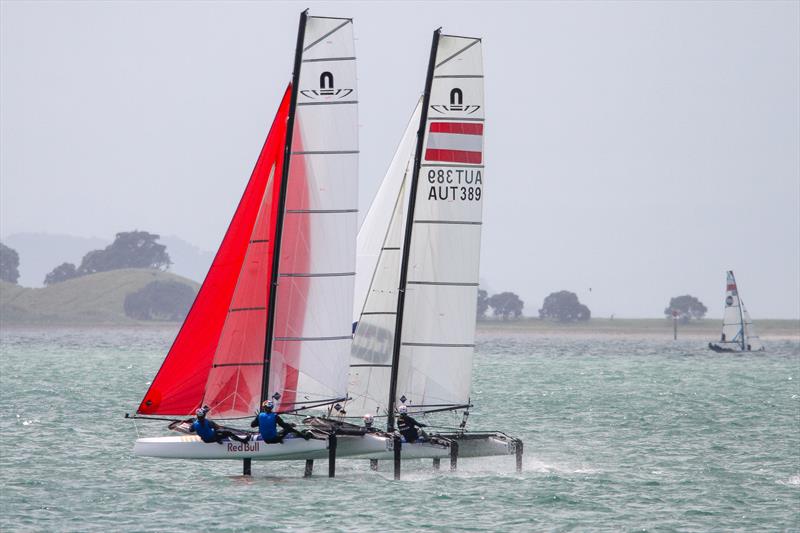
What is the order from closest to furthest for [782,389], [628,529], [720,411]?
[628,529]
[720,411]
[782,389]

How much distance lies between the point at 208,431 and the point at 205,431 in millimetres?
70

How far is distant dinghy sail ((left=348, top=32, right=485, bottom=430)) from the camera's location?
35.1 m

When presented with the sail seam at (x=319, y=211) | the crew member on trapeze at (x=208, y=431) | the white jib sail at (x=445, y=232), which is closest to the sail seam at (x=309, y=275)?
the sail seam at (x=319, y=211)

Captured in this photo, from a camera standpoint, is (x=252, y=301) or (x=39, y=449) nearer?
(x=252, y=301)

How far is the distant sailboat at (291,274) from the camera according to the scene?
109 feet

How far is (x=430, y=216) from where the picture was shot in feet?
116

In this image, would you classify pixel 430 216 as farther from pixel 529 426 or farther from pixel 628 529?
pixel 529 426

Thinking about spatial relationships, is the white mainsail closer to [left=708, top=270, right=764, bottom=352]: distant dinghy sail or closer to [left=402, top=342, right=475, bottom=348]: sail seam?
[left=708, top=270, right=764, bottom=352]: distant dinghy sail

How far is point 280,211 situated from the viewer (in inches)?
1319

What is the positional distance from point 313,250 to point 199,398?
15.0 ft

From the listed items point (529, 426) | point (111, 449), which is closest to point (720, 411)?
point (529, 426)

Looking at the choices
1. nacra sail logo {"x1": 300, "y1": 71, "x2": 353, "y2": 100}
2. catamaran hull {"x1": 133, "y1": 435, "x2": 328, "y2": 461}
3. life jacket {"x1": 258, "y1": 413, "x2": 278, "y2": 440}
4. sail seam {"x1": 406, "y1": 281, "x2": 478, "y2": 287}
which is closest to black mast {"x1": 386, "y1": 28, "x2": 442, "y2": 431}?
sail seam {"x1": 406, "y1": 281, "x2": 478, "y2": 287}

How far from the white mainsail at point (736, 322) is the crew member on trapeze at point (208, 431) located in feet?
361

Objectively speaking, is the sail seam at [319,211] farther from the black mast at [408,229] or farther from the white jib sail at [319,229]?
the black mast at [408,229]
